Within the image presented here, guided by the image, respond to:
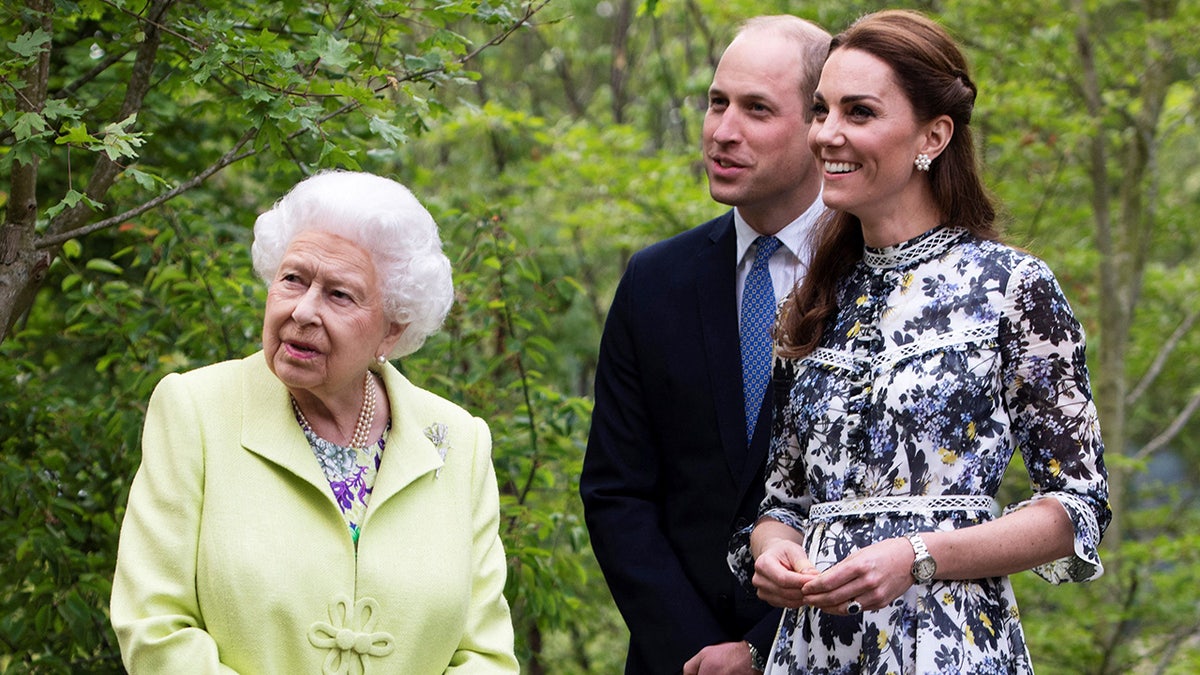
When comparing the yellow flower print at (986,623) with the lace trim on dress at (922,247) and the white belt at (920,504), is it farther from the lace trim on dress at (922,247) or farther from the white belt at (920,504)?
the lace trim on dress at (922,247)

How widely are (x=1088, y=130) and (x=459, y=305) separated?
495 centimetres

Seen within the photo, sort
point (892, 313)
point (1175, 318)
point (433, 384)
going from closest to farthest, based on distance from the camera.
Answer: point (892, 313) < point (433, 384) < point (1175, 318)

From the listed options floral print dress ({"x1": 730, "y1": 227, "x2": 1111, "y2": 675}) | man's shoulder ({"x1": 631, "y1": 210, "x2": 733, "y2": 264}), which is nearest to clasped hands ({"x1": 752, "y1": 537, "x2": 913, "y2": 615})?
floral print dress ({"x1": 730, "y1": 227, "x2": 1111, "y2": 675})

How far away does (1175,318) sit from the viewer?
10.2 m

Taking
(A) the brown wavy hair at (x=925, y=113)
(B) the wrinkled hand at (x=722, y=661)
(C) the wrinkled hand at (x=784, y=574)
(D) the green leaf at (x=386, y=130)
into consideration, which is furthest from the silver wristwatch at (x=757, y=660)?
(D) the green leaf at (x=386, y=130)

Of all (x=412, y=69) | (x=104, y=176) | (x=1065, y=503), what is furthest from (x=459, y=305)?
(x=1065, y=503)

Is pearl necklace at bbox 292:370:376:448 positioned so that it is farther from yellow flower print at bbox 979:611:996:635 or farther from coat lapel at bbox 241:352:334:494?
yellow flower print at bbox 979:611:996:635

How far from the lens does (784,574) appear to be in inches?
93.4

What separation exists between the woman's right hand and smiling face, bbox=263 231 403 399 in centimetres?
88

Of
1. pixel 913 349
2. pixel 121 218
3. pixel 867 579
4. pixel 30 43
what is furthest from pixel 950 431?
pixel 30 43

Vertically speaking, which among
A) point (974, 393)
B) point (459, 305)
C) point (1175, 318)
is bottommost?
point (974, 393)

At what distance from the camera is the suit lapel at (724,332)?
3.00 m

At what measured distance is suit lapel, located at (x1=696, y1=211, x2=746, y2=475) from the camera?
3.00 meters

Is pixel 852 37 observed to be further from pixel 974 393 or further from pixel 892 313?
pixel 974 393
